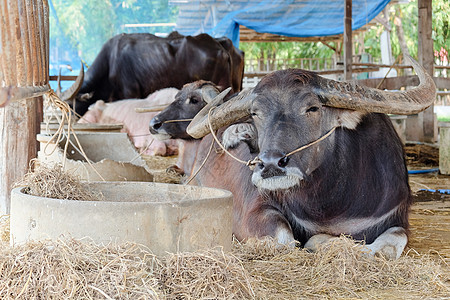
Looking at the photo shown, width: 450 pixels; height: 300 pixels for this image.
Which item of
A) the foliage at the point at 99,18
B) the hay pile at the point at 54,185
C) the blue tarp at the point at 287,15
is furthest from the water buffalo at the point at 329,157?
the foliage at the point at 99,18

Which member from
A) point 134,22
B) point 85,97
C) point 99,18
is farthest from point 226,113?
point 99,18

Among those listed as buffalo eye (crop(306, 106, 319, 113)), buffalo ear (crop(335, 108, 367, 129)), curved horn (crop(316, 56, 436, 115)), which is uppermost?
curved horn (crop(316, 56, 436, 115))

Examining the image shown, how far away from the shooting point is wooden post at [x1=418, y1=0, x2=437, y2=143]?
891 cm

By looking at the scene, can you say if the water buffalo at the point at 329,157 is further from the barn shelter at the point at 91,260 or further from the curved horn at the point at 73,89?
the curved horn at the point at 73,89

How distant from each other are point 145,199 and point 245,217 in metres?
0.97

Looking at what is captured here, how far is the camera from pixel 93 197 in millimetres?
2744

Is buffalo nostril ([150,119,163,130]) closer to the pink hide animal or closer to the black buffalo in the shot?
the pink hide animal

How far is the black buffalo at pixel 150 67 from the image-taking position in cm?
1088

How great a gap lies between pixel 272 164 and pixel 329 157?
2.05ft

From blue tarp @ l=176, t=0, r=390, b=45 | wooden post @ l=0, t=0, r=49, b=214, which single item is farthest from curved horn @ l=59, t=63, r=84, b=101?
wooden post @ l=0, t=0, r=49, b=214

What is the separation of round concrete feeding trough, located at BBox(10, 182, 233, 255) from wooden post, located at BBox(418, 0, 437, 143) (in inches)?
288

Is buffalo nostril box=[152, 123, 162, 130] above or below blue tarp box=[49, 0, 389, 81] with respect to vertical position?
below

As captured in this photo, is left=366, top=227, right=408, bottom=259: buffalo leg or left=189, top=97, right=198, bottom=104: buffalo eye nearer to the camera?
left=366, top=227, right=408, bottom=259: buffalo leg

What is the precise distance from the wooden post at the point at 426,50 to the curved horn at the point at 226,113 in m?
6.14
